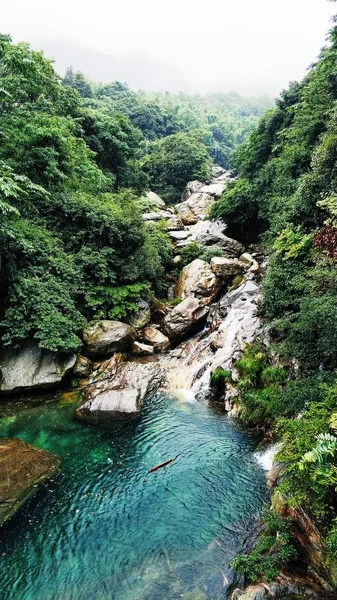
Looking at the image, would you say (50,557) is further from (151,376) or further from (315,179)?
(315,179)

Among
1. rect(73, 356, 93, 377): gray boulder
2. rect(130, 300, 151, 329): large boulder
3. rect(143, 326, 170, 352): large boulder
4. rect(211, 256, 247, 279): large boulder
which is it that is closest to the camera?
rect(73, 356, 93, 377): gray boulder

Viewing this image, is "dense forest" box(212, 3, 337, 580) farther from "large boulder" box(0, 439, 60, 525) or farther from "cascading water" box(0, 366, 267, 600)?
"large boulder" box(0, 439, 60, 525)

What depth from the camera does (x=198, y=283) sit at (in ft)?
68.3

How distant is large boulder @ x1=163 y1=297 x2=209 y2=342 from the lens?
59.3ft

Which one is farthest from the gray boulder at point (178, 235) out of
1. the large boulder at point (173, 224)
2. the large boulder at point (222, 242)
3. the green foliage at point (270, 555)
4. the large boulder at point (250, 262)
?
the green foliage at point (270, 555)

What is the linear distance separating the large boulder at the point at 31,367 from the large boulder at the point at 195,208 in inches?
956

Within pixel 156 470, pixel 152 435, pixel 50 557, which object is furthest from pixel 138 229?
pixel 50 557

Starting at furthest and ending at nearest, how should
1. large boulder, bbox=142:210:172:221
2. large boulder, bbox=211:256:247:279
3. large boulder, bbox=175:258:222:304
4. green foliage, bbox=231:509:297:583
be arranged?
large boulder, bbox=142:210:172:221, large boulder, bbox=211:256:247:279, large boulder, bbox=175:258:222:304, green foliage, bbox=231:509:297:583

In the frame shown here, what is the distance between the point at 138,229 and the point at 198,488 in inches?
531

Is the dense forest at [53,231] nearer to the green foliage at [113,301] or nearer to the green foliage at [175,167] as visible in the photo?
the green foliage at [113,301]

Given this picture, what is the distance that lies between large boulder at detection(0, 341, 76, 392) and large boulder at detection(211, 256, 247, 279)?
11.0m

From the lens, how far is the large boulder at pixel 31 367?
1327 centimetres

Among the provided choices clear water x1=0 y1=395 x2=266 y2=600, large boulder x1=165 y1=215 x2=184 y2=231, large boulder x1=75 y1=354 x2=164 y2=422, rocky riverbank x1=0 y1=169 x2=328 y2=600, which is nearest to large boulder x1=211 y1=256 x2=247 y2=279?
rocky riverbank x1=0 y1=169 x2=328 y2=600

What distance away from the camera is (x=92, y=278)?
56.9ft
